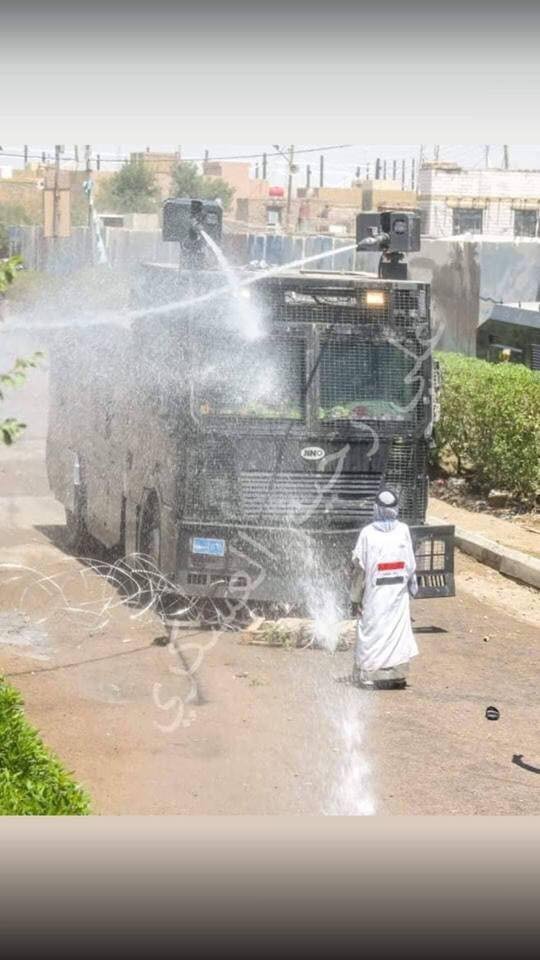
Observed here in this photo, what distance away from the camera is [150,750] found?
8812 mm

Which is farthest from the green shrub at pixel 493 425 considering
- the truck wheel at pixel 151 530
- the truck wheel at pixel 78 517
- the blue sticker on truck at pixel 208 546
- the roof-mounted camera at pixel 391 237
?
the blue sticker on truck at pixel 208 546

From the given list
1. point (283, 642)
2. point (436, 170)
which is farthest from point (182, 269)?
point (436, 170)

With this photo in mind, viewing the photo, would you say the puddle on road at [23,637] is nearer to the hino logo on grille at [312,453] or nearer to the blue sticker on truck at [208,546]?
the blue sticker on truck at [208,546]

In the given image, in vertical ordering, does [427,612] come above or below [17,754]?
below

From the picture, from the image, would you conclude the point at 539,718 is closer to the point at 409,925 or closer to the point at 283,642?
the point at 283,642

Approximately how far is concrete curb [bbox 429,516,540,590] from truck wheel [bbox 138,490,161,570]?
3.18 meters

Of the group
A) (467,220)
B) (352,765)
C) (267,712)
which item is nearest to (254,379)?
(267,712)

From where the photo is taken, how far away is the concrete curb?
1385 cm

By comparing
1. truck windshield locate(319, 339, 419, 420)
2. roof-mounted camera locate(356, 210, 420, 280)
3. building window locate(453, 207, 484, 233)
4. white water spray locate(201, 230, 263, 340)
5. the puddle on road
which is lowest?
the puddle on road

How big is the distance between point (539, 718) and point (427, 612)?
3.01 m

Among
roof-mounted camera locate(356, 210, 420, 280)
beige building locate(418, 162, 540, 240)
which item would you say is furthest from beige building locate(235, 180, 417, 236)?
roof-mounted camera locate(356, 210, 420, 280)

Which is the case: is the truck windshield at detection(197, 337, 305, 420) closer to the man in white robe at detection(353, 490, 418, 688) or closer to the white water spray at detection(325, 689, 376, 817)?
the man in white robe at detection(353, 490, 418, 688)

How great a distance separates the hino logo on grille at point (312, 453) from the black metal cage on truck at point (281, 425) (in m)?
0.01

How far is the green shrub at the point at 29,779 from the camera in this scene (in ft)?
19.7
